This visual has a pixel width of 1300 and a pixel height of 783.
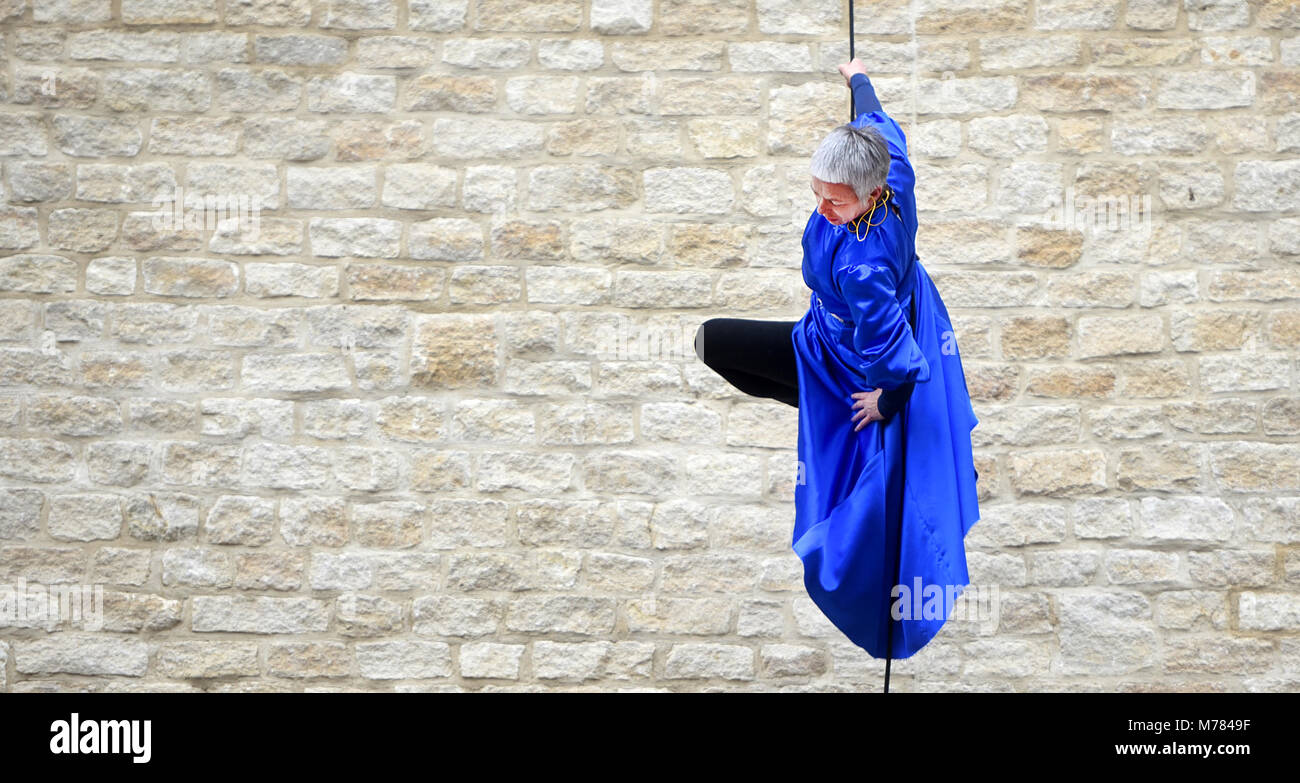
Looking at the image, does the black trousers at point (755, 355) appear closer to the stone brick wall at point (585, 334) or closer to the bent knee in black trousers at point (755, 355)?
the bent knee in black trousers at point (755, 355)

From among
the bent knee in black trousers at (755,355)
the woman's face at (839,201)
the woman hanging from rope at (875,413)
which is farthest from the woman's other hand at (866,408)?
the woman's face at (839,201)

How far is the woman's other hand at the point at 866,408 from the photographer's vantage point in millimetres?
3047

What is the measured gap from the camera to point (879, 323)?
291 cm

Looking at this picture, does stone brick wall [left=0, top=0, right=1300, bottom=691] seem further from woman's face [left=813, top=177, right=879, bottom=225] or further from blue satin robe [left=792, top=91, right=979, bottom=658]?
woman's face [left=813, top=177, right=879, bottom=225]

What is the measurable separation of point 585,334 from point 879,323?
4.87ft

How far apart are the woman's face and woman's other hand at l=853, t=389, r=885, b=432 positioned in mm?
416

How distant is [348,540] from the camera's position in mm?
4184

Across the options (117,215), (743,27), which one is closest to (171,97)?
(117,215)

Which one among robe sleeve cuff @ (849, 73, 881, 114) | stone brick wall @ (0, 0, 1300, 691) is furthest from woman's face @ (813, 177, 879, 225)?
stone brick wall @ (0, 0, 1300, 691)

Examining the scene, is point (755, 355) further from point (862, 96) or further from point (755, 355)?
point (862, 96)

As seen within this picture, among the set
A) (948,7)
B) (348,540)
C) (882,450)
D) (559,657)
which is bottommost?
(559,657)

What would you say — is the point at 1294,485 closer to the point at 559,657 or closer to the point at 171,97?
the point at 559,657

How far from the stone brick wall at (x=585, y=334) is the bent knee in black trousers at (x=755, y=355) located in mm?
767

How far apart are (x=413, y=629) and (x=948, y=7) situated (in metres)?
2.68
